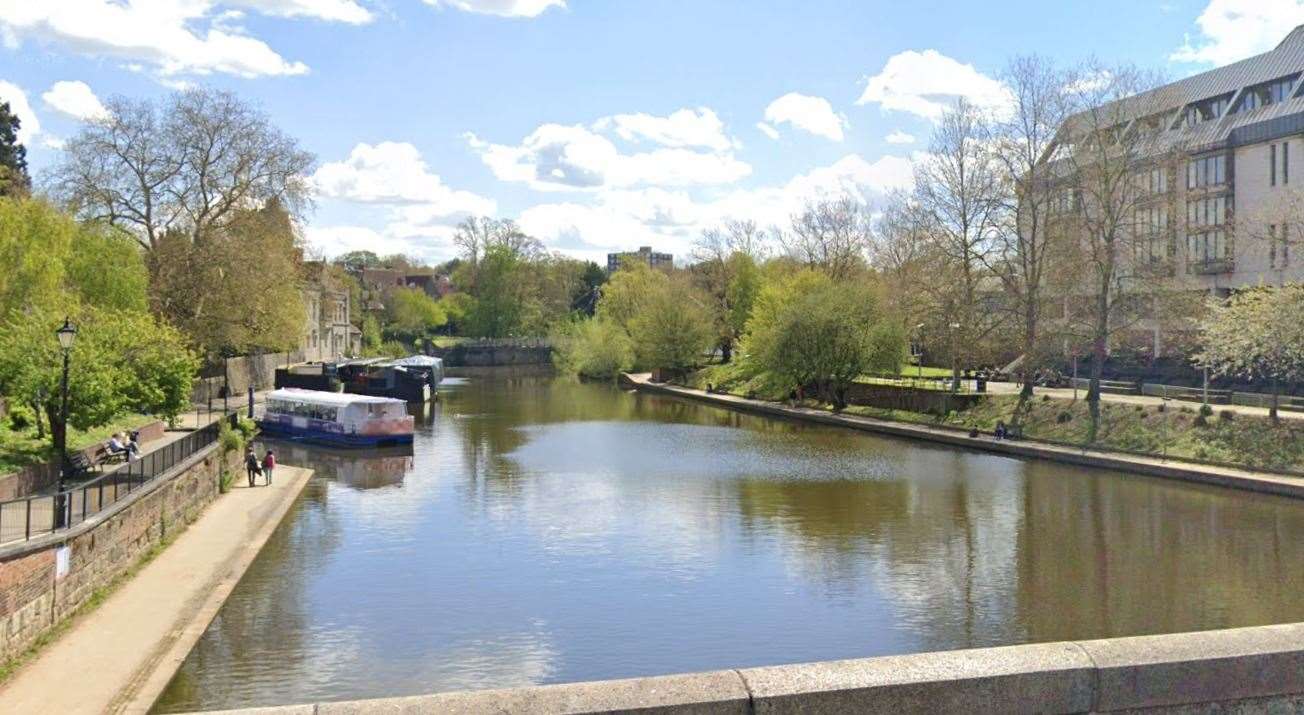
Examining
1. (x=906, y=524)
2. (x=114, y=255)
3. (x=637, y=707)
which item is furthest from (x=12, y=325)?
(x=637, y=707)

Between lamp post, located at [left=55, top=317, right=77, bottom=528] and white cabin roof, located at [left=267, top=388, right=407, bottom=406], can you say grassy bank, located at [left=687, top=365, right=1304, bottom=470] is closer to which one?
white cabin roof, located at [left=267, top=388, right=407, bottom=406]

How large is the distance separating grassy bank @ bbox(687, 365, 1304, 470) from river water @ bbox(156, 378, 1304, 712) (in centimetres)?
311

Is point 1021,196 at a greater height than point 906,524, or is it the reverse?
point 1021,196

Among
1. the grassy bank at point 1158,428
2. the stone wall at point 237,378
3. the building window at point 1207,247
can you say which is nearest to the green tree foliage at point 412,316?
the stone wall at point 237,378

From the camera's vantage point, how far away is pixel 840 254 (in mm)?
85000

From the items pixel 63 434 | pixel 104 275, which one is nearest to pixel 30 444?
pixel 63 434

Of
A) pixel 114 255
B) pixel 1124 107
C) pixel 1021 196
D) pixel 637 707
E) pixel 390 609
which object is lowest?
pixel 390 609

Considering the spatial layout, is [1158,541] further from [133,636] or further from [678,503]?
[133,636]

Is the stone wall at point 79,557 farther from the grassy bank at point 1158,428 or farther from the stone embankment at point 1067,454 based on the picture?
the grassy bank at point 1158,428

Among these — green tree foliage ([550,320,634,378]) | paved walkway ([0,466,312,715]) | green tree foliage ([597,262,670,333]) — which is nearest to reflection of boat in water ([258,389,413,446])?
paved walkway ([0,466,312,715])

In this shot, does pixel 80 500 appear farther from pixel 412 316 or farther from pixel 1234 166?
pixel 412 316

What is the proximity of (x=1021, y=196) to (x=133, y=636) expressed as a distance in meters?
42.3

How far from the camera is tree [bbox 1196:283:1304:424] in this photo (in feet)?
118

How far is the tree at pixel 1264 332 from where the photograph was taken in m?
36.0
